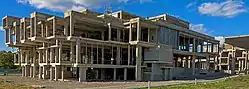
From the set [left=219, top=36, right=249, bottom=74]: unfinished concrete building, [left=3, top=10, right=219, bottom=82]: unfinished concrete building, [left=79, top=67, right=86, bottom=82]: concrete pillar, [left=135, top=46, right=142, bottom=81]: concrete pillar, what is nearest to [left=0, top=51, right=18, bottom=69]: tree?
[left=3, top=10, right=219, bottom=82]: unfinished concrete building

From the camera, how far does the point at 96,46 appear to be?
127ft

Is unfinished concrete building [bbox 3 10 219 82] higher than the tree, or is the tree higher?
unfinished concrete building [bbox 3 10 219 82]

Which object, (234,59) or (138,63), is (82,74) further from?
(234,59)

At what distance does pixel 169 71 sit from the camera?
42562 mm

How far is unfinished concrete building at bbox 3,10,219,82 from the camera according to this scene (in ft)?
119

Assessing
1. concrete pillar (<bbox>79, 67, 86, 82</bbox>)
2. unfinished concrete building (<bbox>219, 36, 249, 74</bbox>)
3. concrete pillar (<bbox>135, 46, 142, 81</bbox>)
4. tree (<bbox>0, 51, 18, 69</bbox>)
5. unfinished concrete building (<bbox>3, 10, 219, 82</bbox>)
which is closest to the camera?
concrete pillar (<bbox>79, 67, 86, 82</bbox>)

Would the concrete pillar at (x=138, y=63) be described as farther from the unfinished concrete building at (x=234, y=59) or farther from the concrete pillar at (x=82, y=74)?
the unfinished concrete building at (x=234, y=59)

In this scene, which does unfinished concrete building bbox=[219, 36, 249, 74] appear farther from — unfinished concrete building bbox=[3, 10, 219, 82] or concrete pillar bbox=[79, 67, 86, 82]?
concrete pillar bbox=[79, 67, 86, 82]

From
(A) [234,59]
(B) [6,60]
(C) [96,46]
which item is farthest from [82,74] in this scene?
(A) [234,59]

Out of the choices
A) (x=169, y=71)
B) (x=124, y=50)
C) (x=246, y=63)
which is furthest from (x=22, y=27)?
(x=246, y=63)

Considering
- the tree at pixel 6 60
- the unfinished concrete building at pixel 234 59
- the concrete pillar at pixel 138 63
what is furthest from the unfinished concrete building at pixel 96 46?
the unfinished concrete building at pixel 234 59

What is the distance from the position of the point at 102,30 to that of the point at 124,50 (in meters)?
4.92

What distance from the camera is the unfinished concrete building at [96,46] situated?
119ft

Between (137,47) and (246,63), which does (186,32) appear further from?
(246,63)
